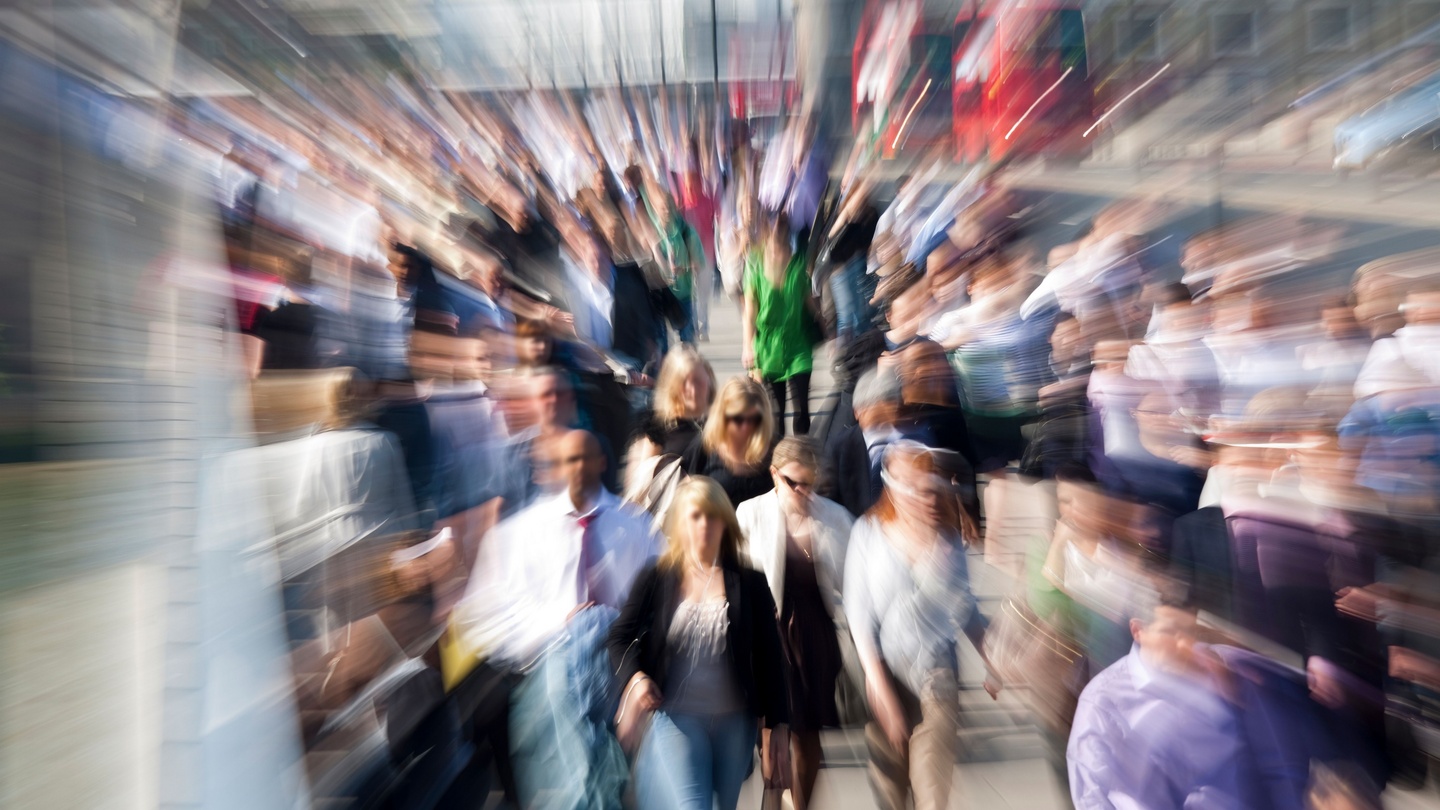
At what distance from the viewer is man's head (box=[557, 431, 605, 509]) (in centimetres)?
251

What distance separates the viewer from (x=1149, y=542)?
6.63 ft

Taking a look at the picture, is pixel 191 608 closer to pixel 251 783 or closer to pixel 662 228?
pixel 251 783

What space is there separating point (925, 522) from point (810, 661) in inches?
17.8

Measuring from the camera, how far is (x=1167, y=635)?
1.91 metres

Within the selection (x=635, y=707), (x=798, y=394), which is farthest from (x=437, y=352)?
(x=798, y=394)

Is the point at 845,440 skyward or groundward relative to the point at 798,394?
groundward

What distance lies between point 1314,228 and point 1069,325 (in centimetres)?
66

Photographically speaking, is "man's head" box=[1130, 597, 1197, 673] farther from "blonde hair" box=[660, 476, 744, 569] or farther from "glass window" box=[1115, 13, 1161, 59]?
"glass window" box=[1115, 13, 1161, 59]

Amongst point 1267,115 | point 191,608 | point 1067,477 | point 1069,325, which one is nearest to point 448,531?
point 191,608

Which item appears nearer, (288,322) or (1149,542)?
(1149,542)

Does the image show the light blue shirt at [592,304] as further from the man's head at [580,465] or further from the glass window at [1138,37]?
the glass window at [1138,37]

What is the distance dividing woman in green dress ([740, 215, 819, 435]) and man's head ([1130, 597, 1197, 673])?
80.9 inches

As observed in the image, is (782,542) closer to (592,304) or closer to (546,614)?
(546,614)

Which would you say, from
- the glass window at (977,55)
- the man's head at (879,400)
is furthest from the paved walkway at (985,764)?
the glass window at (977,55)
